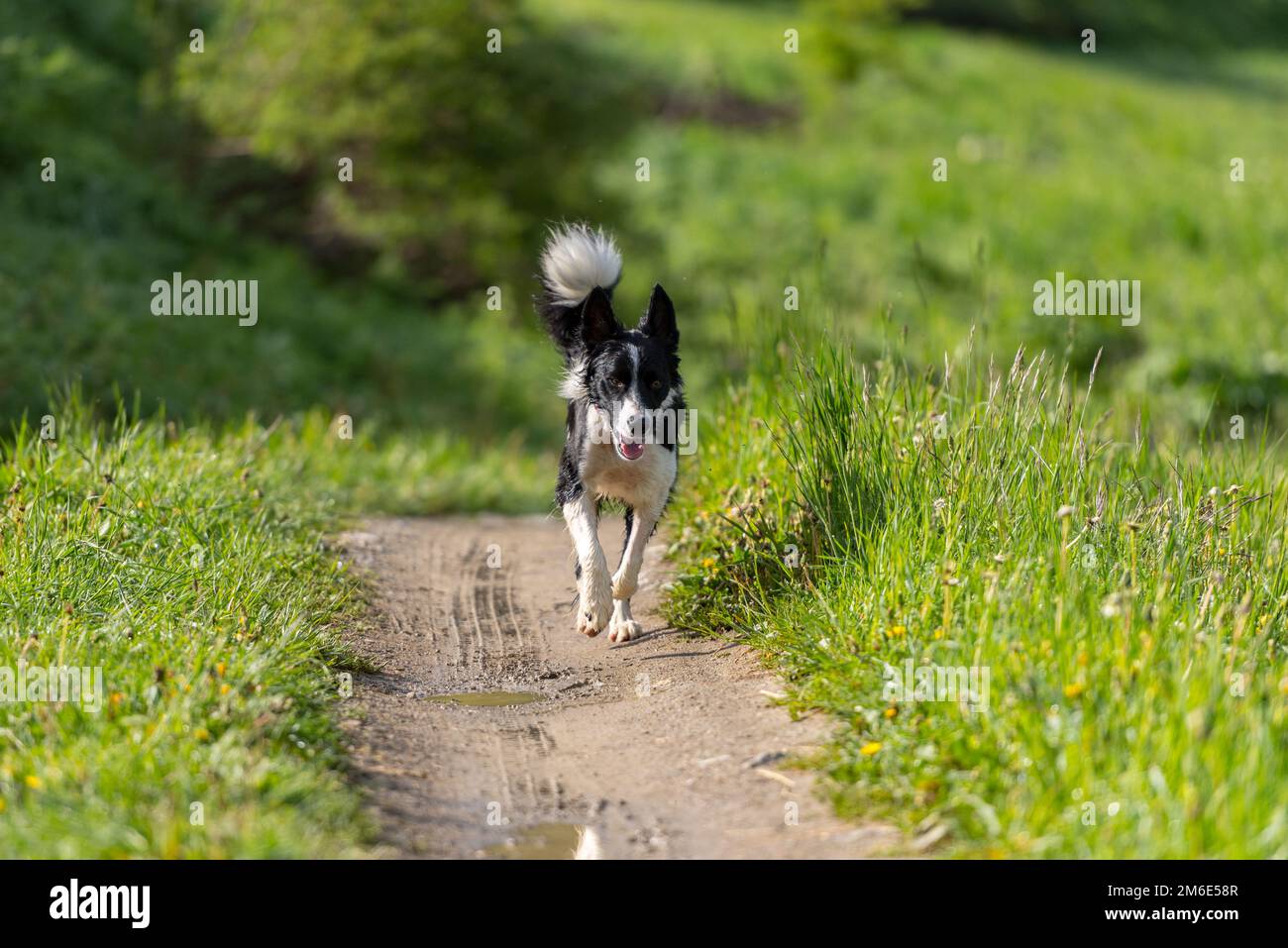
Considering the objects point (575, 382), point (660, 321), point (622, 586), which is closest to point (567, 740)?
point (622, 586)

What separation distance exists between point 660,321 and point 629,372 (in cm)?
48

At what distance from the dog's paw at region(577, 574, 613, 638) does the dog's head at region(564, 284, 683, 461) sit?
2.04ft

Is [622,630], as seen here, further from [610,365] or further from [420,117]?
[420,117]

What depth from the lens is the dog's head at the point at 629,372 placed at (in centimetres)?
629

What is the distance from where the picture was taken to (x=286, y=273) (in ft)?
55.8

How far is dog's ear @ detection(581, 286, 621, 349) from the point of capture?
256 inches

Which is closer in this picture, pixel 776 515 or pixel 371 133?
pixel 776 515

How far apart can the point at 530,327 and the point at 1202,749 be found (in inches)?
571

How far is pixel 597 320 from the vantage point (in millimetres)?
6602

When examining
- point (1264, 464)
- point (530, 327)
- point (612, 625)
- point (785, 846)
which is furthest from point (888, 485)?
point (530, 327)

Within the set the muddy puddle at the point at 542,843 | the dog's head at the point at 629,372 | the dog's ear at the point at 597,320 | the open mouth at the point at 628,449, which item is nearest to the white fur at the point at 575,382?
the dog's head at the point at 629,372

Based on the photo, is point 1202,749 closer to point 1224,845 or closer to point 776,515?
point 1224,845

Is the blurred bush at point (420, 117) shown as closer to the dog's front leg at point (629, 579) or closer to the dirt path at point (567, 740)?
the dog's front leg at point (629, 579)
